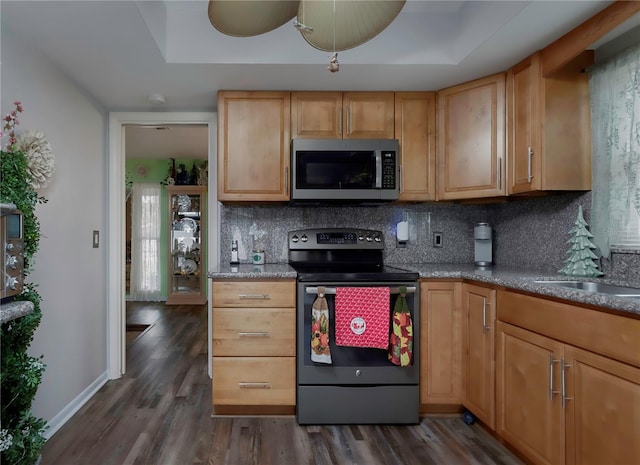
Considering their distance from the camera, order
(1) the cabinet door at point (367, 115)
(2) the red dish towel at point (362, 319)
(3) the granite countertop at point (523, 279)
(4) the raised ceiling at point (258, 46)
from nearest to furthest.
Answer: (3) the granite countertop at point (523, 279)
(4) the raised ceiling at point (258, 46)
(2) the red dish towel at point (362, 319)
(1) the cabinet door at point (367, 115)

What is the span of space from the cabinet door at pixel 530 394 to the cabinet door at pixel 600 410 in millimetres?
57

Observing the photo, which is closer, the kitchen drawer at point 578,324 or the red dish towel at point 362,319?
the kitchen drawer at point 578,324

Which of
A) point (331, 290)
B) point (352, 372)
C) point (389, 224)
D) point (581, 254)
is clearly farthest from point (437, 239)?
point (352, 372)

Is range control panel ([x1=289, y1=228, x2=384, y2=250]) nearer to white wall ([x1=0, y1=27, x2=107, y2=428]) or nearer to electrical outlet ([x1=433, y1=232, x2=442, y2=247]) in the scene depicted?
electrical outlet ([x1=433, y1=232, x2=442, y2=247])

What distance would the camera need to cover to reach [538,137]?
77.9 inches

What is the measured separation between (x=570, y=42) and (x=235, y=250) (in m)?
2.26

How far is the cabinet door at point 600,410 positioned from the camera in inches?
46.4

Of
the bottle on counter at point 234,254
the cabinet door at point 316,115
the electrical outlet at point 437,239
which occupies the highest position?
the cabinet door at point 316,115

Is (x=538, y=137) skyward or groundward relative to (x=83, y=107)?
groundward

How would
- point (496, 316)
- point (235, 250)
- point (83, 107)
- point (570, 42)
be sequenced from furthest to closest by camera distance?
point (235, 250) < point (83, 107) < point (496, 316) < point (570, 42)

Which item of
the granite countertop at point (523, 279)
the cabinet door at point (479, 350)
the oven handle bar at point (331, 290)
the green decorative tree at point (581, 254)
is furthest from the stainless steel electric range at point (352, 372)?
the green decorative tree at point (581, 254)

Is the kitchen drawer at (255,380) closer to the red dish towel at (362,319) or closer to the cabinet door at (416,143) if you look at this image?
the red dish towel at (362,319)

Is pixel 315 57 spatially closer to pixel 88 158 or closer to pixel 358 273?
pixel 358 273

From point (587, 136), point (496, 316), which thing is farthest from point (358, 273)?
point (587, 136)
